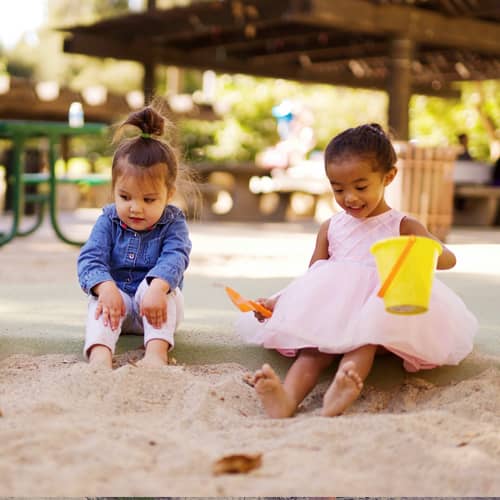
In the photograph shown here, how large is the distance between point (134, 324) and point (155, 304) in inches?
13.5

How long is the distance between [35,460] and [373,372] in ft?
4.01

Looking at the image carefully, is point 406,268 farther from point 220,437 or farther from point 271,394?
point 220,437

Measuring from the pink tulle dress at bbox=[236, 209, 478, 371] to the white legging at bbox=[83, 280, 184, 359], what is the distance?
0.29 meters

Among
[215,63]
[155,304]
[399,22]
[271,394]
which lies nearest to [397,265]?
[271,394]

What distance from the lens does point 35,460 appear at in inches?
69.1

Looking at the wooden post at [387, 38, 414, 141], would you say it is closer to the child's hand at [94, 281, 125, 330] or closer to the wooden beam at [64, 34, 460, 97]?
the wooden beam at [64, 34, 460, 97]

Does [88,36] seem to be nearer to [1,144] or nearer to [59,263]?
[59,263]

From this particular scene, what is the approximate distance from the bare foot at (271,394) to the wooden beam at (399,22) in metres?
6.59

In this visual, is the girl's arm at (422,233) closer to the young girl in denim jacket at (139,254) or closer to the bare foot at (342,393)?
the bare foot at (342,393)

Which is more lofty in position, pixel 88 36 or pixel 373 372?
pixel 88 36

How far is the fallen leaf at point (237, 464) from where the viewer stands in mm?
1766

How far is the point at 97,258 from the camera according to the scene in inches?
112

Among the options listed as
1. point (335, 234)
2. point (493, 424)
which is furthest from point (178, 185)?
point (493, 424)

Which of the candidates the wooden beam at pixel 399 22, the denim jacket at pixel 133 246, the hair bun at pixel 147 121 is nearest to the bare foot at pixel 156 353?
the denim jacket at pixel 133 246
